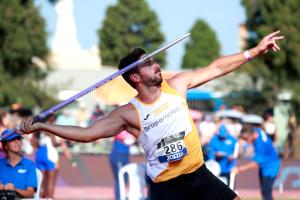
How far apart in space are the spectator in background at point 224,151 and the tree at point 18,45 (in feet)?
75.2

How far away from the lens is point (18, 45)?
132 feet

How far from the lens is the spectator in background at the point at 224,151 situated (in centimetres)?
1780

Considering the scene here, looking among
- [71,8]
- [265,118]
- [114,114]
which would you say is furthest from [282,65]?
[71,8]

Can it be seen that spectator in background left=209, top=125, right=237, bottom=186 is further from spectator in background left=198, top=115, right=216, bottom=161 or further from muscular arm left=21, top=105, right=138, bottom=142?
muscular arm left=21, top=105, right=138, bottom=142

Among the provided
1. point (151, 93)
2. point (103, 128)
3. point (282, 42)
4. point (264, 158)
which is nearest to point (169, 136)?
point (151, 93)

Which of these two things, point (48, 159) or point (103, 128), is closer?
point (103, 128)

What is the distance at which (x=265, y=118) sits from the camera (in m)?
18.6

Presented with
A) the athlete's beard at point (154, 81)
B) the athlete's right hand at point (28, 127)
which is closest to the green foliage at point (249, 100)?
the athlete's beard at point (154, 81)

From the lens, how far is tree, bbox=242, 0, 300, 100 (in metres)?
41.1

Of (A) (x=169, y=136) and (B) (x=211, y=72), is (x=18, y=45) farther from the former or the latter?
(A) (x=169, y=136)

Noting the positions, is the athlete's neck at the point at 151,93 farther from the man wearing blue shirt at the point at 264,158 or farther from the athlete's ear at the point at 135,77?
the man wearing blue shirt at the point at 264,158

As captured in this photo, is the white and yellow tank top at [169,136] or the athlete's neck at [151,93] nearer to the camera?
the white and yellow tank top at [169,136]

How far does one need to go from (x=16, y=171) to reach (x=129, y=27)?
5441 centimetres


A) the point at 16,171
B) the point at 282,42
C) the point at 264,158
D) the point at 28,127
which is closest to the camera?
the point at 28,127
